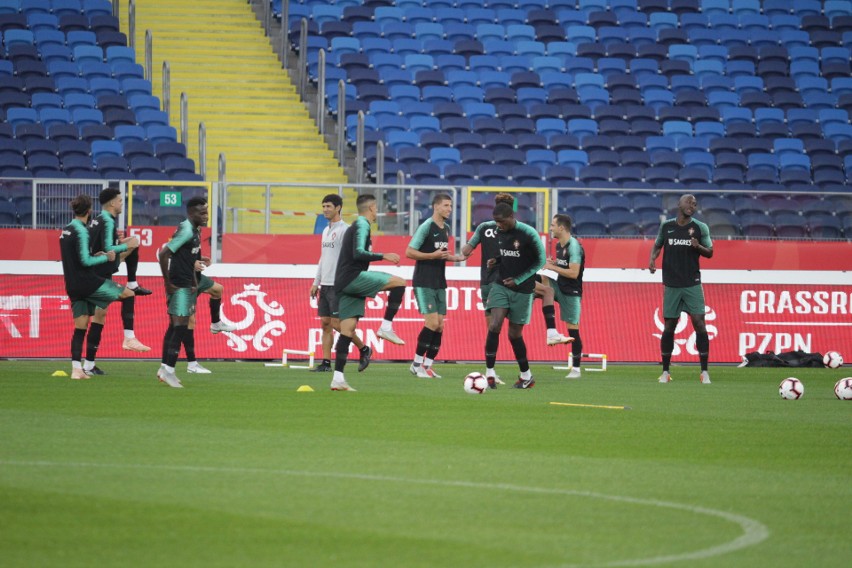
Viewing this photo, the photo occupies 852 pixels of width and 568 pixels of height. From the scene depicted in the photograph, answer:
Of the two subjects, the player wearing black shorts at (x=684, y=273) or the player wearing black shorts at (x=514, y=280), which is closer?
the player wearing black shorts at (x=514, y=280)

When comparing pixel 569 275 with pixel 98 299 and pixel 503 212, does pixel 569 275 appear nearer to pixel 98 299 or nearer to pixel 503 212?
pixel 503 212

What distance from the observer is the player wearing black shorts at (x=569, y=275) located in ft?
59.6

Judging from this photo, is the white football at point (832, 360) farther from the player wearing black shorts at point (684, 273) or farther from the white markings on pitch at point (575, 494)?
the white markings on pitch at point (575, 494)

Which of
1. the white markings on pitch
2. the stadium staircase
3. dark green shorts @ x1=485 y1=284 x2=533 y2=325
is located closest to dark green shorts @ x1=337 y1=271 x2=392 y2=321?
dark green shorts @ x1=485 y1=284 x2=533 y2=325

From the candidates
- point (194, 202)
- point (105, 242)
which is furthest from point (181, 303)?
point (105, 242)

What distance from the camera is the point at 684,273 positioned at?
17.9 m

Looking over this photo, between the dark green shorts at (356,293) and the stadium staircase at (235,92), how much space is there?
12.9 m

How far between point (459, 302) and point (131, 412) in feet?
32.6

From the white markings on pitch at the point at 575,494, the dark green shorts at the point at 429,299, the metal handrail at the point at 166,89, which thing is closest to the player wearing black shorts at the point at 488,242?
the dark green shorts at the point at 429,299

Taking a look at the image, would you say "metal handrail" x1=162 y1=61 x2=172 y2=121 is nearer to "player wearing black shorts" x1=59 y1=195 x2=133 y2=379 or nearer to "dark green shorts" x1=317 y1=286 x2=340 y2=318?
"dark green shorts" x1=317 y1=286 x2=340 y2=318

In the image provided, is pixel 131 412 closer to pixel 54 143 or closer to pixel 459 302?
pixel 459 302

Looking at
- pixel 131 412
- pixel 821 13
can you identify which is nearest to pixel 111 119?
pixel 131 412

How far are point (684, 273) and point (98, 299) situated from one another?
310 inches

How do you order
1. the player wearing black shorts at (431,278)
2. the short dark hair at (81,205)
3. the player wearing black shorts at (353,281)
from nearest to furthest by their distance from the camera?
the player wearing black shorts at (353,281), the short dark hair at (81,205), the player wearing black shorts at (431,278)
